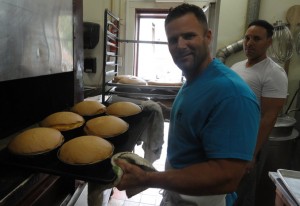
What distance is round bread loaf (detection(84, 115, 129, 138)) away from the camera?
103 centimetres

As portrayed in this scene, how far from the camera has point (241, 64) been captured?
5.86 feet

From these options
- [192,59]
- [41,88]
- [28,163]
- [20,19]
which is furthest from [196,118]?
[41,88]

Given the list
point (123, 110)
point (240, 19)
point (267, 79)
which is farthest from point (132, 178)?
point (240, 19)

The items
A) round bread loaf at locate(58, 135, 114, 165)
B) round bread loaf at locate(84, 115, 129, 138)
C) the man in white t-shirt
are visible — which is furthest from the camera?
the man in white t-shirt

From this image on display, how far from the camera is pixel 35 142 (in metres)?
0.84

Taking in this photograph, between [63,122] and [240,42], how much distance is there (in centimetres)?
187

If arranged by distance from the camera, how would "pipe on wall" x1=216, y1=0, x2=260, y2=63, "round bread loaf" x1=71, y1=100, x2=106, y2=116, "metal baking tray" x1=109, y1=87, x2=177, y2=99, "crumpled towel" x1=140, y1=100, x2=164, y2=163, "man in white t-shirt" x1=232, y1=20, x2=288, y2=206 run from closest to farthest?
1. "round bread loaf" x1=71, y1=100, x2=106, y2=116
2. "crumpled towel" x1=140, y1=100, x2=164, y2=163
3. "man in white t-shirt" x1=232, y1=20, x2=288, y2=206
4. "metal baking tray" x1=109, y1=87, x2=177, y2=99
5. "pipe on wall" x1=216, y1=0, x2=260, y2=63

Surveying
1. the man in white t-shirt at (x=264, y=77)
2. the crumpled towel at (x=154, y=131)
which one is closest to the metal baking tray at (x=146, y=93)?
the crumpled towel at (x=154, y=131)

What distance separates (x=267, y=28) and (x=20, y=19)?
1.49m

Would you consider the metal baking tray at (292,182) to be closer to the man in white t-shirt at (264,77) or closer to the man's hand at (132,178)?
the man in white t-shirt at (264,77)

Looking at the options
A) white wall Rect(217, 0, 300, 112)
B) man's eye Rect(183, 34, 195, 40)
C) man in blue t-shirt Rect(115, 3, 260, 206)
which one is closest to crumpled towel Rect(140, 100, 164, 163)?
man in blue t-shirt Rect(115, 3, 260, 206)

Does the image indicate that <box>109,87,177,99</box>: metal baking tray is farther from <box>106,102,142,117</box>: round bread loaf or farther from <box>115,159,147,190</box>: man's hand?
<box>115,159,147,190</box>: man's hand

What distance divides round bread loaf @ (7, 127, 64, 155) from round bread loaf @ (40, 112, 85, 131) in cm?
12

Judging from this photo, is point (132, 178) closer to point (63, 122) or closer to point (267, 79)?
point (63, 122)
